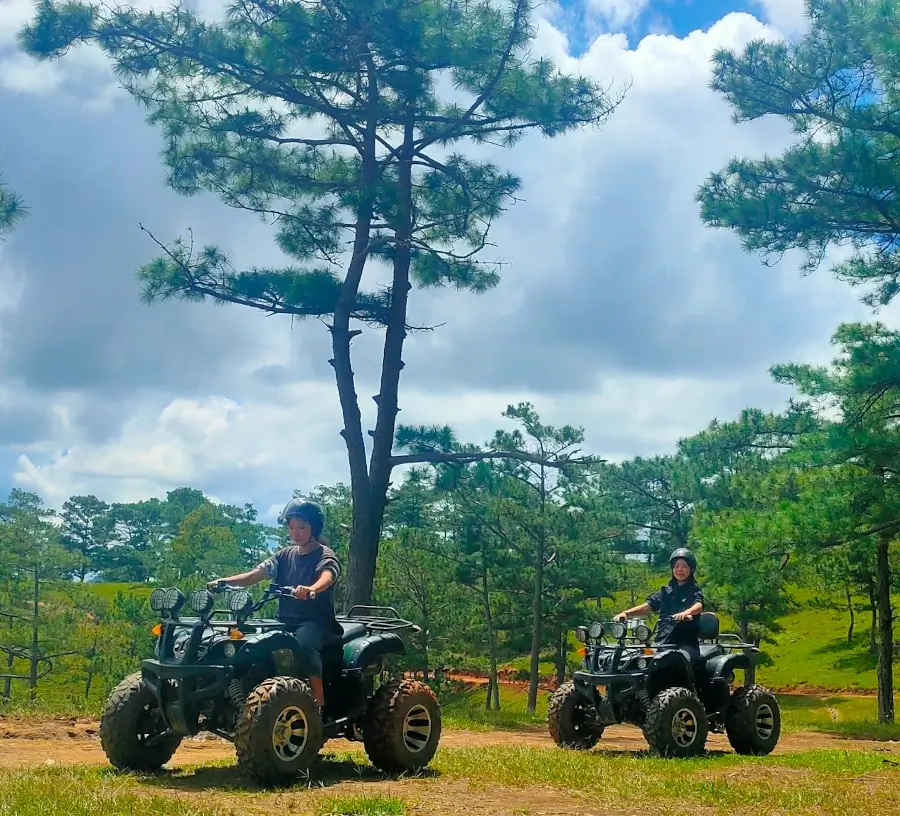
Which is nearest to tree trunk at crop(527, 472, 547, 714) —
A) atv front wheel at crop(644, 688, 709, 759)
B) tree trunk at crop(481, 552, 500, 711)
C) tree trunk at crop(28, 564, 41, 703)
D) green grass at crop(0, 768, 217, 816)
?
tree trunk at crop(481, 552, 500, 711)

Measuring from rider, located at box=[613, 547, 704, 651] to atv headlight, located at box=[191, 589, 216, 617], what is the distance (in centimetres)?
433

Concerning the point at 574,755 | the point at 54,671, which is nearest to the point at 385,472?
the point at 574,755

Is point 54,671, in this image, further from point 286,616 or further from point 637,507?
point 286,616

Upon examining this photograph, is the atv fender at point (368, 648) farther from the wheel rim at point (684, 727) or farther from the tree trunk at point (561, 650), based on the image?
the tree trunk at point (561, 650)

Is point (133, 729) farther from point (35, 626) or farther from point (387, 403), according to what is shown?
point (35, 626)

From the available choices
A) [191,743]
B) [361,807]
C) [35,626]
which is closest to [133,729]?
[361,807]

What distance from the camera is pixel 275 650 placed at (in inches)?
277

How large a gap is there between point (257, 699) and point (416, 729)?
1.68m

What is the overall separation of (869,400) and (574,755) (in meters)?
8.98

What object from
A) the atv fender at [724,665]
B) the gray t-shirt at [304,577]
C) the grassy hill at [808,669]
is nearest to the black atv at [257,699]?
the gray t-shirt at [304,577]

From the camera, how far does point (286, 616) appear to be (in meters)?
7.45

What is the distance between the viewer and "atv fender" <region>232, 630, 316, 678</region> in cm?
696

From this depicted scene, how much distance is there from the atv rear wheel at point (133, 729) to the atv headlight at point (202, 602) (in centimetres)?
71

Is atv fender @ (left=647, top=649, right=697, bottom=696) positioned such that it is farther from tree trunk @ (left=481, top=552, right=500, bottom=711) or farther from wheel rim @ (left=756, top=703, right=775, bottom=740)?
tree trunk @ (left=481, top=552, right=500, bottom=711)
